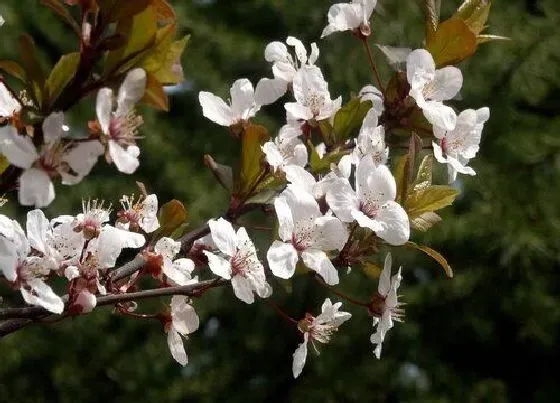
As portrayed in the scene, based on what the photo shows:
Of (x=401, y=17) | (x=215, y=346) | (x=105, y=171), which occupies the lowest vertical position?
(x=215, y=346)

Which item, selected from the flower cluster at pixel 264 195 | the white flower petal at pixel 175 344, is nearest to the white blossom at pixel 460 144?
the flower cluster at pixel 264 195

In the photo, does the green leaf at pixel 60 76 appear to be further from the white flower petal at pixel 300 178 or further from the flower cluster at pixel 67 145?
the white flower petal at pixel 300 178

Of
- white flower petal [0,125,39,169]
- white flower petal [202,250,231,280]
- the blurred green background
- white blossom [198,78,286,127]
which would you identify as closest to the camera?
white flower petal [0,125,39,169]

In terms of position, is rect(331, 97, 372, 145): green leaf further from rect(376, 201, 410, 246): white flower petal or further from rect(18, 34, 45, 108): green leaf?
rect(18, 34, 45, 108): green leaf

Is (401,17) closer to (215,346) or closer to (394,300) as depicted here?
(215,346)

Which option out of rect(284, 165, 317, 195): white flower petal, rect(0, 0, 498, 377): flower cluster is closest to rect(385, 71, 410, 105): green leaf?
rect(0, 0, 498, 377): flower cluster

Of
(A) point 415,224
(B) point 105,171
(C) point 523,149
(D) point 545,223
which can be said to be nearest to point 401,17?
(C) point 523,149

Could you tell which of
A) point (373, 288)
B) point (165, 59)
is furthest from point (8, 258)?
point (373, 288)
